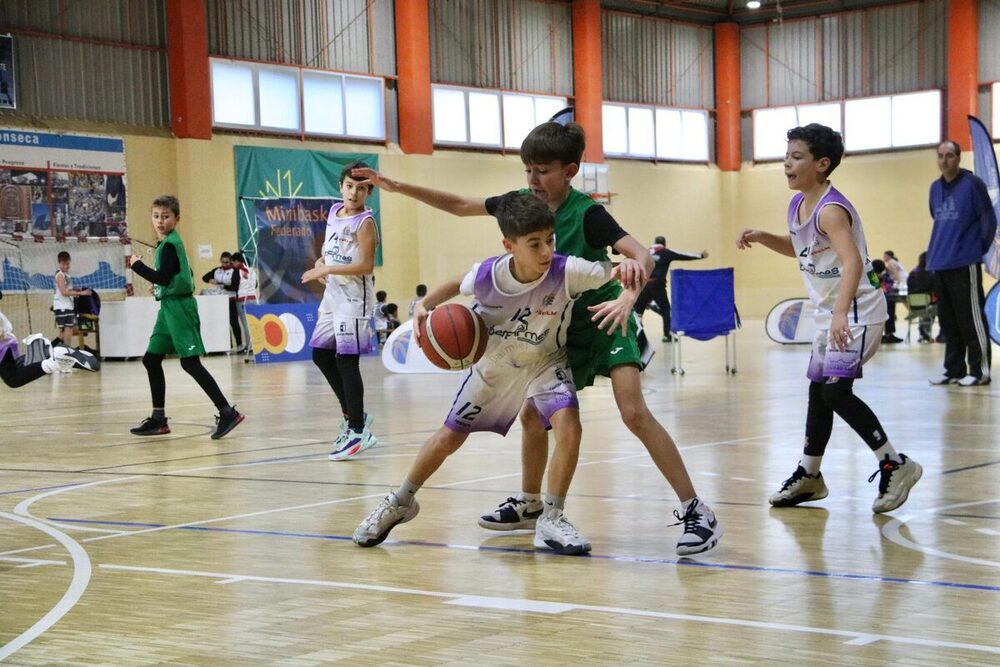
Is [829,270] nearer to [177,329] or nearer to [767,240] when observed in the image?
[767,240]

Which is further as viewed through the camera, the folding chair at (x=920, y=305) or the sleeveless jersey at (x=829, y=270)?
the folding chair at (x=920, y=305)

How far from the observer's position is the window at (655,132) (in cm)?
3162

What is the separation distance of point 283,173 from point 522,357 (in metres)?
21.5

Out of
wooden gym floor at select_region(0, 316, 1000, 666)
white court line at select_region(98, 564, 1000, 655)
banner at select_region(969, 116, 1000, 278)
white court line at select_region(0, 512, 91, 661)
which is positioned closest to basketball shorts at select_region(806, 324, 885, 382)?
wooden gym floor at select_region(0, 316, 1000, 666)

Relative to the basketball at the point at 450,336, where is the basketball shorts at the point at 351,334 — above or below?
below

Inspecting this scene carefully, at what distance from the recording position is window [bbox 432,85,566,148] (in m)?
28.1

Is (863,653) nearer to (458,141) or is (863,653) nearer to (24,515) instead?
(24,515)

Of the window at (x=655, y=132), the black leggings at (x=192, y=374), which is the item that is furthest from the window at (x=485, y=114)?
the black leggings at (x=192, y=374)

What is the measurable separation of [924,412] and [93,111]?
58.4ft

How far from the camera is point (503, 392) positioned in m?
4.59

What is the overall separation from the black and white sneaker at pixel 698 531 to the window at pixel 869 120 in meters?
28.9

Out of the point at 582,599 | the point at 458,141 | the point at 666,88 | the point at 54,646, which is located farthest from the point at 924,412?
the point at 666,88

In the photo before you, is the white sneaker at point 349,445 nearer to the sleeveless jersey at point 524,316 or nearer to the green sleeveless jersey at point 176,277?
the green sleeveless jersey at point 176,277

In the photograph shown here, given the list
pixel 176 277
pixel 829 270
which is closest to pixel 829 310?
pixel 829 270
